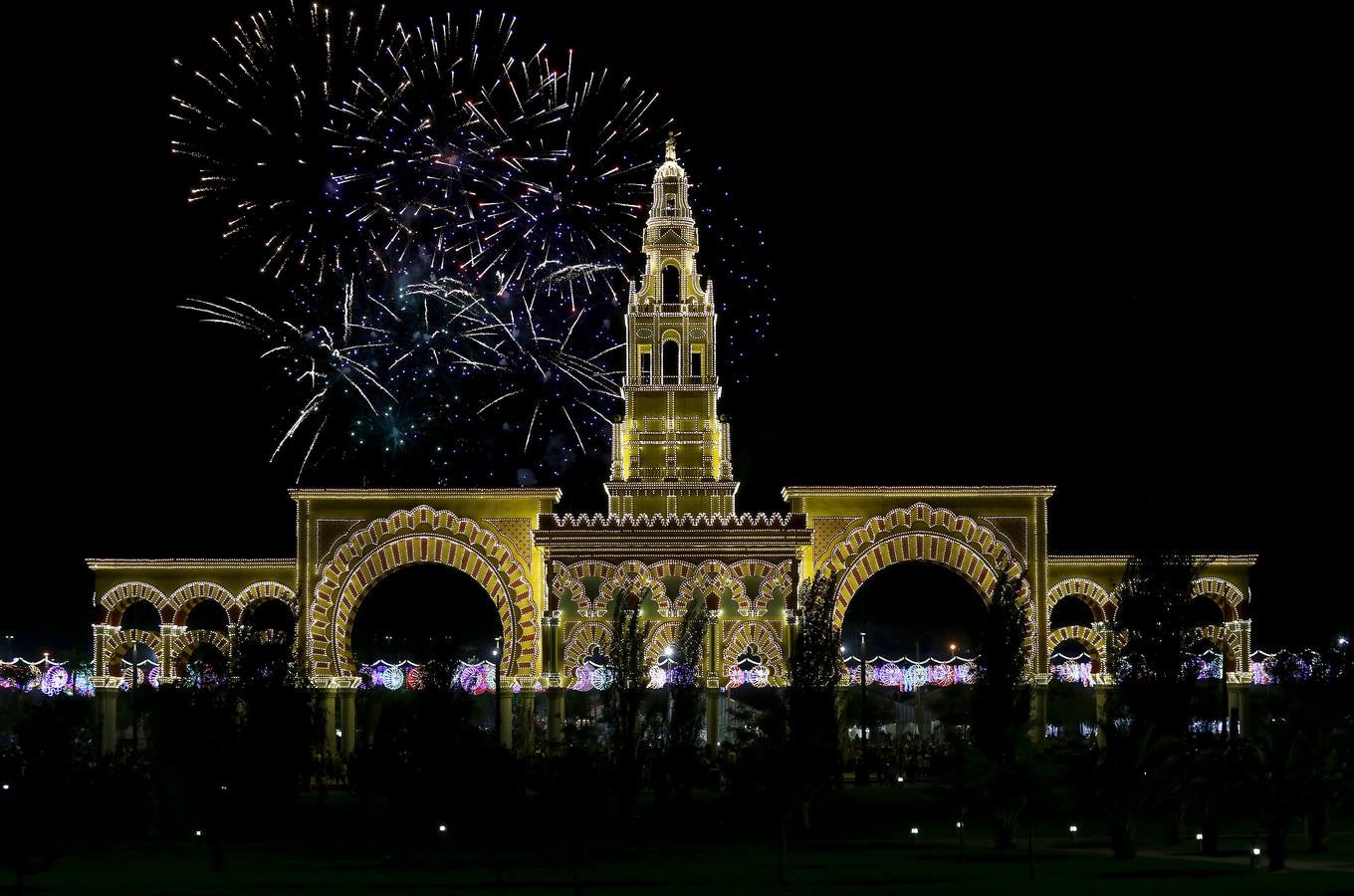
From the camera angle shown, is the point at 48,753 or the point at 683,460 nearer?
the point at 48,753

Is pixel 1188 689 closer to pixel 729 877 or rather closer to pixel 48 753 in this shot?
pixel 729 877

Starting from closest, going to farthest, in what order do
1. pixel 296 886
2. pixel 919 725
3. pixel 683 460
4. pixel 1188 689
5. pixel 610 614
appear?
pixel 296 886 < pixel 1188 689 < pixel 610 614 < pixel 683 460 < pixel 919 725

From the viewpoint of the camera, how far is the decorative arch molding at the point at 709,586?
5622cm

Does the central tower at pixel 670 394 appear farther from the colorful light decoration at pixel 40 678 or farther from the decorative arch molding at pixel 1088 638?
the colorful light decoration at pixel 40 678

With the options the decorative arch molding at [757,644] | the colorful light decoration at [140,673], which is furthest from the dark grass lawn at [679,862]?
the colorful light decoration at [140,673]

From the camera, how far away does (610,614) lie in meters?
55.6

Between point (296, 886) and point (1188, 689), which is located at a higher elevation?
point (1188, 689)

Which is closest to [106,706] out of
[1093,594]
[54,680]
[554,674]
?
[54,680]

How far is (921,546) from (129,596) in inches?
895

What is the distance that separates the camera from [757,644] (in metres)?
56.4

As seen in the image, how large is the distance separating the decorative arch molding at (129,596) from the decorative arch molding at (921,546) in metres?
19.0

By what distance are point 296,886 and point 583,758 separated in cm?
551

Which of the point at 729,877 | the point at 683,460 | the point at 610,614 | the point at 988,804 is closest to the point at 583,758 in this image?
the point at 729,877

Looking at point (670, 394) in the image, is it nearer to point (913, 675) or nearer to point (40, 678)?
point (913, 675)
